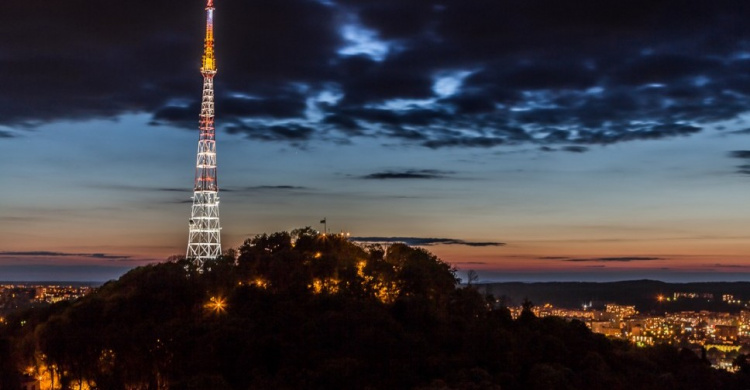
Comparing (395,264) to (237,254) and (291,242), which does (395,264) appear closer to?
(291,242)

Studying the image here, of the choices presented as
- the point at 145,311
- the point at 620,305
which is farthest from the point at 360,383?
the point at 620,305

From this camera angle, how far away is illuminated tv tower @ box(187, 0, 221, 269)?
171 ft

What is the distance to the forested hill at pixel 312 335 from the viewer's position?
36688mm

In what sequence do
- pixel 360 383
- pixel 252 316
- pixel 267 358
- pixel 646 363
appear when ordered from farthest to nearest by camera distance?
pixel 646 363 < pixel 252 316 < pixel 267 358 < pixel 360 383

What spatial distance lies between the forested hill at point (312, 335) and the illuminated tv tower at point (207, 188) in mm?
4209

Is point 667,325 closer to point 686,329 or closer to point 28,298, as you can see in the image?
point 686,329

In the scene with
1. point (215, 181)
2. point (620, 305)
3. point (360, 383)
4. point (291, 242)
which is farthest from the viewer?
point (620, 305)

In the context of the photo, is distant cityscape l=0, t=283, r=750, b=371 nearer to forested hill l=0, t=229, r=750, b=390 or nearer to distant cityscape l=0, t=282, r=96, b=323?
distant cityscape l=0, t=282, r=96, b=323

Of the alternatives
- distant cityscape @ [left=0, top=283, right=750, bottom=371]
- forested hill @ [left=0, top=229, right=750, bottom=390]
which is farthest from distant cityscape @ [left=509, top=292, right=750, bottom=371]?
forested hill @ [left=0, top=229, right=750, bottom=390]

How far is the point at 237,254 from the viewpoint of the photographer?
49.2 metres

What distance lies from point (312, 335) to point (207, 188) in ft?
60.7

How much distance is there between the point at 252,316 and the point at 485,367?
1192 centimetres

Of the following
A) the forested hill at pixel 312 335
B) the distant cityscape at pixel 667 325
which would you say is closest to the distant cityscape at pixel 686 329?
the distant cityscape at pixel 667 325

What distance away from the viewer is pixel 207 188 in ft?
173
